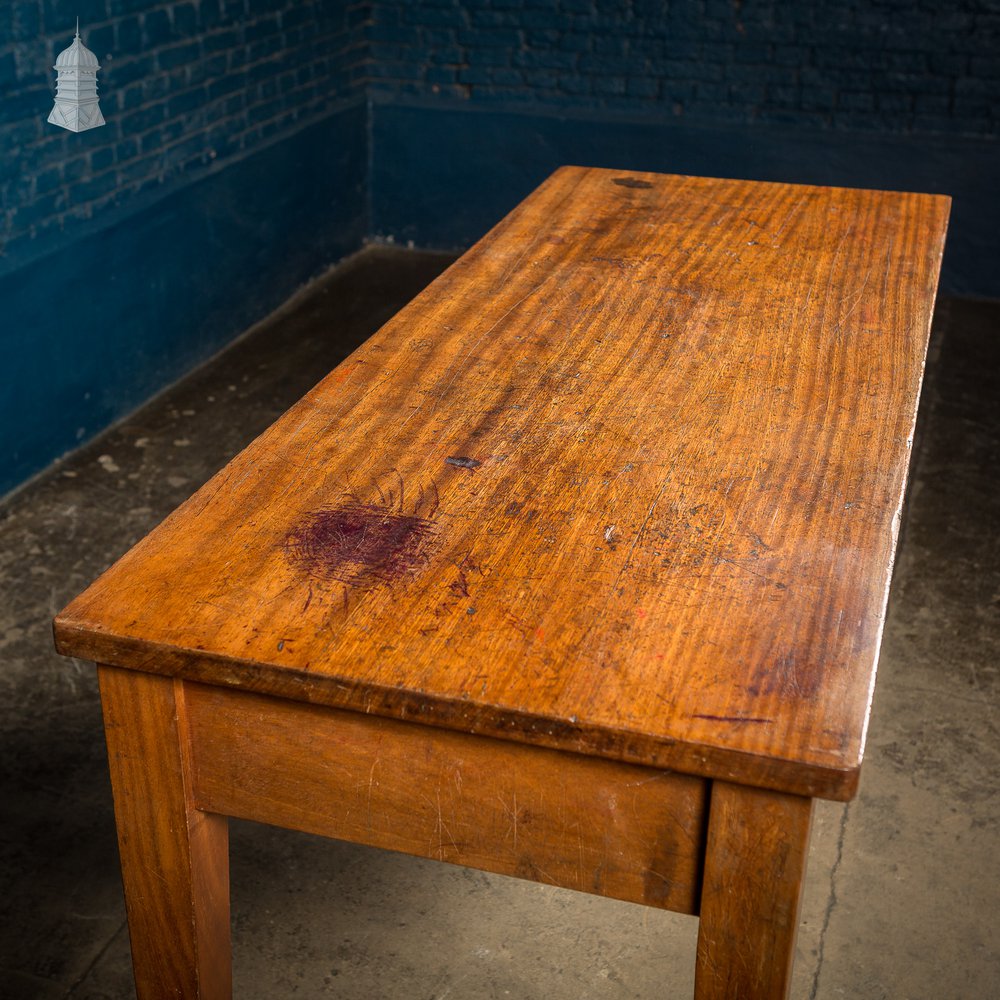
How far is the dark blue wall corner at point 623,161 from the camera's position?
4387mm

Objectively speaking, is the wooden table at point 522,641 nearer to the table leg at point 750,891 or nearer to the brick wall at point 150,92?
the table leg at point 750,891

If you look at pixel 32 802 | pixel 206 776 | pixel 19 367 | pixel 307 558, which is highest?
pixel 307 558

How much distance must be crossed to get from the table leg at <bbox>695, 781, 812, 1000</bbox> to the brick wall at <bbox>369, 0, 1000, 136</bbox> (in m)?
3.77

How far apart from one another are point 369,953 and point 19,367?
71.7 inches

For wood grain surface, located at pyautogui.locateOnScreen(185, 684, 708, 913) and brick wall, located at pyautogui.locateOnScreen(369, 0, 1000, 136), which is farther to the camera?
brick wall, located at pyautogui.locateOnScreen(369, 0, 1000, 136)

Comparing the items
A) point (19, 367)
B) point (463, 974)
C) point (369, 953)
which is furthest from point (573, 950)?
point (19, 367)

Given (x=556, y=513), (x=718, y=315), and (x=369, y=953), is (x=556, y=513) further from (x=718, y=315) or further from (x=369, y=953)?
(x=369, y=953)

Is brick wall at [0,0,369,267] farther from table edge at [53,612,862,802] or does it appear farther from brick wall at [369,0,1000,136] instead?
table edge at [53,612,862,802]

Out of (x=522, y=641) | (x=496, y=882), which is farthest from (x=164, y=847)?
(x=496, y=882)

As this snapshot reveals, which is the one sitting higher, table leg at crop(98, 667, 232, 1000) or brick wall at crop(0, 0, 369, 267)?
brick wall at crop(0, 0, 369, 267)

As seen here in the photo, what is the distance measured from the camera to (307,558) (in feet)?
4.31

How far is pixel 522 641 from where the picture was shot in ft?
3.88

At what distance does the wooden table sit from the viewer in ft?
3.69

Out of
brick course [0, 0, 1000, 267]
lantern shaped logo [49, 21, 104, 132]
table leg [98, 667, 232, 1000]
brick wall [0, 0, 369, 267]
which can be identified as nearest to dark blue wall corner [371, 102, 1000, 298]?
brick course [0, 0, 1000, 267]
